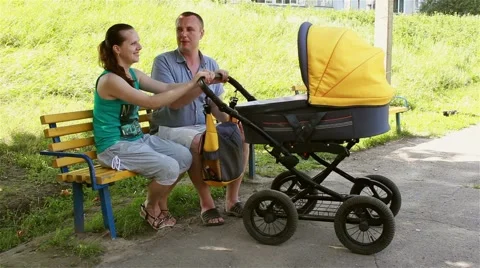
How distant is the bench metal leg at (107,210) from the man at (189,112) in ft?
2.24

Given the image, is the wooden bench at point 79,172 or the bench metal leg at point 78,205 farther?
the bench metal leg at point 78,205

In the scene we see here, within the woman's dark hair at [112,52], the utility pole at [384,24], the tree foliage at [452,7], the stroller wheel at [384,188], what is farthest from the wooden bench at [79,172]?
the tree foliage at [452,7]

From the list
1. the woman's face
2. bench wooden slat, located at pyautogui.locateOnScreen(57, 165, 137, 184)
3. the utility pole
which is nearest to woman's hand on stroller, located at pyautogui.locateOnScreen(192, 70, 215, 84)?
the woman's face

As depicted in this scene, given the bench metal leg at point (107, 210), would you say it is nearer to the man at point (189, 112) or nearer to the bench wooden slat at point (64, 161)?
the bench wooden slat at point (64, 161)

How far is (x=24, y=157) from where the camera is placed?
5.89 meters

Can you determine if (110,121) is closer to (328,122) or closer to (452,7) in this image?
(328,122)

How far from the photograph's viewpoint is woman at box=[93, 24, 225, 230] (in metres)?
3.86

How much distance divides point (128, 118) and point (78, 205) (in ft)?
2.33

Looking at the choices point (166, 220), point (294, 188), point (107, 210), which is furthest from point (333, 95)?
point (107, 210)

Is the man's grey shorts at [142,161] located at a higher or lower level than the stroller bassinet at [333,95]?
lower

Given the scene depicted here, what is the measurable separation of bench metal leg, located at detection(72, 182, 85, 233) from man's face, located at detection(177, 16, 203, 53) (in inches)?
53.2

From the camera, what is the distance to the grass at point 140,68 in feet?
16.0

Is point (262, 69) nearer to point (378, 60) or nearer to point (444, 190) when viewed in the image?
point (444, 190)

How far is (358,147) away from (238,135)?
11.3 feet
